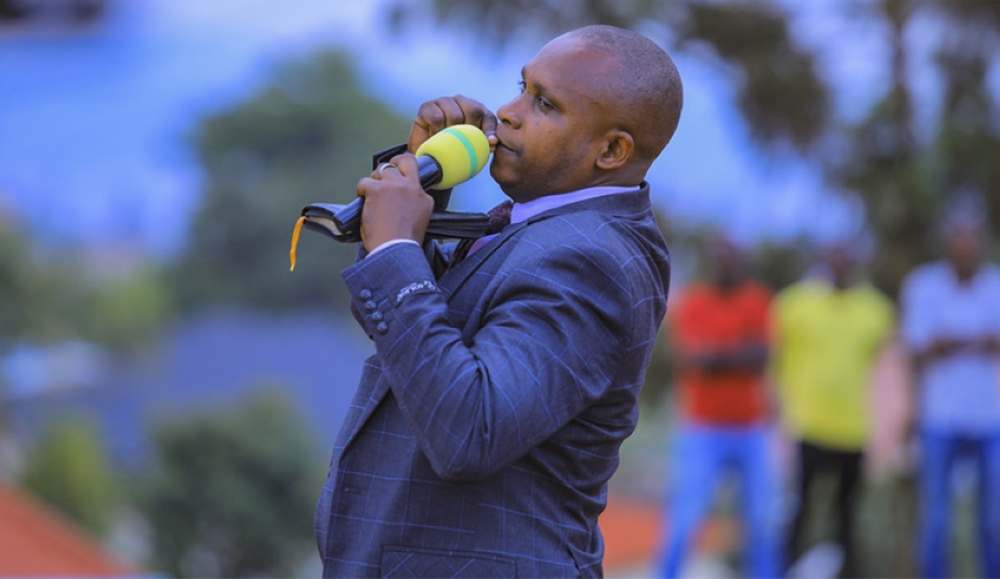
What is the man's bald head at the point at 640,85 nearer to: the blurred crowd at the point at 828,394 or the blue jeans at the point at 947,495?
the blurred crowd at the point at 828,394

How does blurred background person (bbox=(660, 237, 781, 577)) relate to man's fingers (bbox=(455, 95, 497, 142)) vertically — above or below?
above

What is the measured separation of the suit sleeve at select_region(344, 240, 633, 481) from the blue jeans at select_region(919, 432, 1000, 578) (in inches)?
153

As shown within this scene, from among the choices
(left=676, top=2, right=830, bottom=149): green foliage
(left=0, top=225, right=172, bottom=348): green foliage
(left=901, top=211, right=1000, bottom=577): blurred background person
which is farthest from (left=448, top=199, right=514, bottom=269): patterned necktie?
(left=0, top=225, right=172, bottom=348): green foliage

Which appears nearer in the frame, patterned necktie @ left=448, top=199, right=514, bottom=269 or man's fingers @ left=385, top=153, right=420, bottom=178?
man's fingers @ left=385, top=153, right=420, bottom=178

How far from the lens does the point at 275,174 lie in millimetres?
22156

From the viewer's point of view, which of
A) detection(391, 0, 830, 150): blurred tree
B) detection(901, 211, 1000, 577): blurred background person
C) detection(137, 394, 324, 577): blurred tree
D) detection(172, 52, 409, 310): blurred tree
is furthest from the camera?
detection(172, 52, 409, 310): blurred tree

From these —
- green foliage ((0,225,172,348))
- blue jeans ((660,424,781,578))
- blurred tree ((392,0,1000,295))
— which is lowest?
blue jeans ((660,424,781,578))

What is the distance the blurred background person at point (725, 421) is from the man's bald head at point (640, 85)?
348cm

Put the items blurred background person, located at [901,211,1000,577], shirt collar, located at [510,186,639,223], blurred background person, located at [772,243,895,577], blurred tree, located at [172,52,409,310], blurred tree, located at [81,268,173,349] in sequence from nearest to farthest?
shirt collar, located at [510,186,639,223]
blurred background person, located at [901,211,1000,577]
blurred background person, located at [772,243,895,577]
blurred tree, located at [81,268,173,349]
blurred tree, located at [172,52,409,310]

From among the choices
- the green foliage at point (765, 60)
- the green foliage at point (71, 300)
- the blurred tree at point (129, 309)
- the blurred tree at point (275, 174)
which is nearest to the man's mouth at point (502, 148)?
the green foliage at point (765, 60)

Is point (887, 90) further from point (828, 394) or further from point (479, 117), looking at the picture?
point (479, 117)

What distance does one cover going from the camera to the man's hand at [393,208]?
144 cm

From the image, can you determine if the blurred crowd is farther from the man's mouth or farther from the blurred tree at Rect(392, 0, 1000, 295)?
the man's mouth

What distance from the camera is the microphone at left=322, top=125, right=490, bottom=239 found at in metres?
1.51
